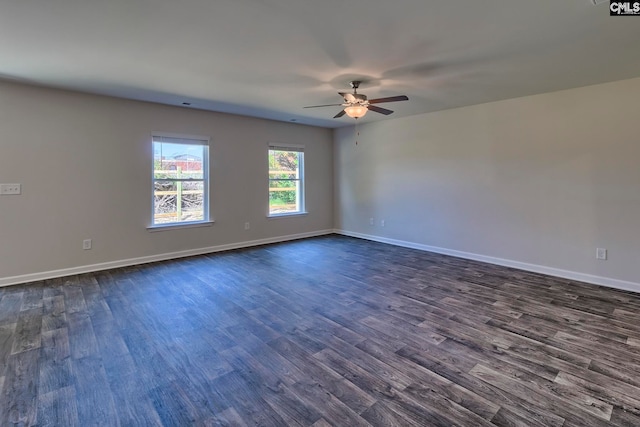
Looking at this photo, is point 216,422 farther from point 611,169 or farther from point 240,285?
point 611,169

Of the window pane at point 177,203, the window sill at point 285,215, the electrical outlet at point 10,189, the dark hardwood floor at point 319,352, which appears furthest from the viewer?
the window sill at point 285,215

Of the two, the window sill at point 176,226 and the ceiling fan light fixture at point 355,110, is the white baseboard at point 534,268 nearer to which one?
the ceiling fan light fixture at point 355,110

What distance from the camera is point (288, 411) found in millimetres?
1744

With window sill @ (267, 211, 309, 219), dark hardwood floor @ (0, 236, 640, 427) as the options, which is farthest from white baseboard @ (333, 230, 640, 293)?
window sill @ (267, 211, 309, 219)

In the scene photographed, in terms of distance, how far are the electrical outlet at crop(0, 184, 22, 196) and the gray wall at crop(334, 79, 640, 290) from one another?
5586 millimetres

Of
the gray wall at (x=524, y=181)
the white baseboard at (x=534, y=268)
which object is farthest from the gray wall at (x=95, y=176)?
the white baseboard at (x=534, y=268)

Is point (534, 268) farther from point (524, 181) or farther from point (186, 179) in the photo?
point (186, 179)

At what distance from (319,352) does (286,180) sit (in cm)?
466

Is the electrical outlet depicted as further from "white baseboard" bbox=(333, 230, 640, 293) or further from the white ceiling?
"white baseboard" bbox=(333, 230, 640, 293)

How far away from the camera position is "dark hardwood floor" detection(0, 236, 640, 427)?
1747 mm

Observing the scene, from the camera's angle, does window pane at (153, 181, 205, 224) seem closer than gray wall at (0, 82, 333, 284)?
No

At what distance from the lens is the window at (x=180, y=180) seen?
4.97 meters

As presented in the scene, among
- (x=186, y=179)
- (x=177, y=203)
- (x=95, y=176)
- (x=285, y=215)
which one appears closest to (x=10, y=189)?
(x=95, y=176)

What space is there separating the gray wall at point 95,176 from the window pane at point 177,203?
0.64ft
